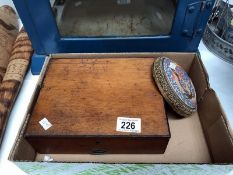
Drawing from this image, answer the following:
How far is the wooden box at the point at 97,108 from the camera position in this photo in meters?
0.61

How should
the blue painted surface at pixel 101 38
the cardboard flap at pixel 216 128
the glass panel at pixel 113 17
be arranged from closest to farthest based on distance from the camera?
the cardboard flap at pixel 216 128, the blue painted surface at pixel 101 38, the glass panel at pixel 113 17

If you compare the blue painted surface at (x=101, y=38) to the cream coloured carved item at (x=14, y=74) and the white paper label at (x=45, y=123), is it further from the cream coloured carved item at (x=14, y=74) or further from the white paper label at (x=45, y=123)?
the white paper label at (x=45, y=123)

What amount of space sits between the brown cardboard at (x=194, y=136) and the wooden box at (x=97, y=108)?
0.02 meters

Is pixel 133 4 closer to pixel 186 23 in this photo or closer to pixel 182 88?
pixel 186 23

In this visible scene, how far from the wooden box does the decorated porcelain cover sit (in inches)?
1.2

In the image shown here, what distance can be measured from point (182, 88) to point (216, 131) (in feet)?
0.49

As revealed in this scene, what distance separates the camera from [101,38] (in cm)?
81

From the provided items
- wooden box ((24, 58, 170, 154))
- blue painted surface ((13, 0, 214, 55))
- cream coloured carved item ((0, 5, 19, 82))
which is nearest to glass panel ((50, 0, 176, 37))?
blue painted surface ((13, 0, 214, 55))

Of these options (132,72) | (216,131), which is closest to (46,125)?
(132,72)

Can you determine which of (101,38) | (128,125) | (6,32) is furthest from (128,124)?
(6,32)

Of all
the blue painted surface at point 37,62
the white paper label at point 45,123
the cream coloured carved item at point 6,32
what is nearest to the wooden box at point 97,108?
the white paper label at point 45,123

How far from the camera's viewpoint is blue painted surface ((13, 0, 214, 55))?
0.71 meters

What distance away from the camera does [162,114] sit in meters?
0.63

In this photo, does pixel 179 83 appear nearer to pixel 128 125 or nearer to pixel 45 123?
pixel 128 125
